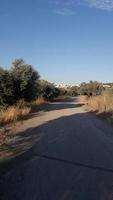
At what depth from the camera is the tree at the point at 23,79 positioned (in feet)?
103

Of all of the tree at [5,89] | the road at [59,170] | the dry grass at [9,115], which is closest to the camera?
the road at [59,170]

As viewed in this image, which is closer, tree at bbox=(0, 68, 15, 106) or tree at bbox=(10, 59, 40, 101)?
tree at bbox=(0, 68, 15, 106)

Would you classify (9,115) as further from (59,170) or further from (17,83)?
(59,170)

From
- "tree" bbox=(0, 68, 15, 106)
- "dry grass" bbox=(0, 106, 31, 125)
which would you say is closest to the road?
"dry grass" bbox=(0, 106, 31, 125)

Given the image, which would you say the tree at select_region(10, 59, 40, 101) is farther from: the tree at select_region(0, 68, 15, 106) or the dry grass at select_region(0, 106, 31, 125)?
the dry grass at select_region(0, 106, 31, 125)

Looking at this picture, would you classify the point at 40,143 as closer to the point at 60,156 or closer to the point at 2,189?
the point at 60,156

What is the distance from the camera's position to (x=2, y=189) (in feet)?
24.1

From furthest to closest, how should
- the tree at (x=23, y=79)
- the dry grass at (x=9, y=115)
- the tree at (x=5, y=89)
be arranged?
the tree at (x=23, y=79) → the tree at (x=5, y=89) → the dry grass at (x=9, y=115)

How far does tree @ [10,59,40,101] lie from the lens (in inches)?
1238

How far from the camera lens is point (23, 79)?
3244 cm

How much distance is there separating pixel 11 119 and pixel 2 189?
15.0 m

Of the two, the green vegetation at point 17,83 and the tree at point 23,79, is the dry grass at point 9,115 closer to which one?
the green vegetation at point 17,83

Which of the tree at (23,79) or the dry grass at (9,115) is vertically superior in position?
the tree at (23,79)

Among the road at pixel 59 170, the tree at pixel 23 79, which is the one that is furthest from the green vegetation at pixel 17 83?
the road at pixel 59 170
